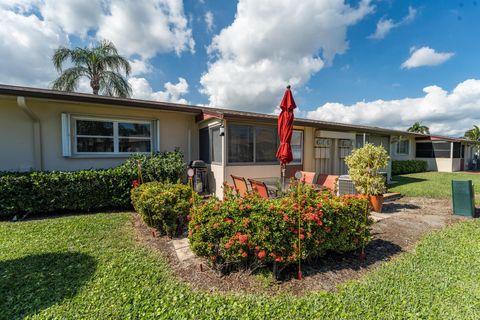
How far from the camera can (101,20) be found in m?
8.16

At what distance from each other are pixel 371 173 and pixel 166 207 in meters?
5.92

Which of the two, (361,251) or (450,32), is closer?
(361,251)

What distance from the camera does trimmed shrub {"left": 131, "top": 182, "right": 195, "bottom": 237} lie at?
4188mm

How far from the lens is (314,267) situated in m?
3.29

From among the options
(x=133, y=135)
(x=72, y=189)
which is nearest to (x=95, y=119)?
(x=133, y=135)

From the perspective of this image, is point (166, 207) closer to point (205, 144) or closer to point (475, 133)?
point (205, 144)

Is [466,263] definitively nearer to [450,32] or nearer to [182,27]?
[450,32]

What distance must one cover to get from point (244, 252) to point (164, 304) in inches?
44.2

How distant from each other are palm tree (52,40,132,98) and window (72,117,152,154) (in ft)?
29.8

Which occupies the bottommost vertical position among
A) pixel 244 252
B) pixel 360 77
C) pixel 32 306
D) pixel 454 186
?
pixel 32 306

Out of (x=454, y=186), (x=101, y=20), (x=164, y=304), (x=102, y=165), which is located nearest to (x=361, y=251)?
(x=164, y=304)

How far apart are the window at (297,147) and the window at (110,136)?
6075 millimetres

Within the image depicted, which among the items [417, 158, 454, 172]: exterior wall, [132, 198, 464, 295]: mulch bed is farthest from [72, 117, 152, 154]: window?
[417, 158, 454, 172]: exterior wall

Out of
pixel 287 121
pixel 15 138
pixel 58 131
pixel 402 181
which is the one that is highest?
pixel 58 131
